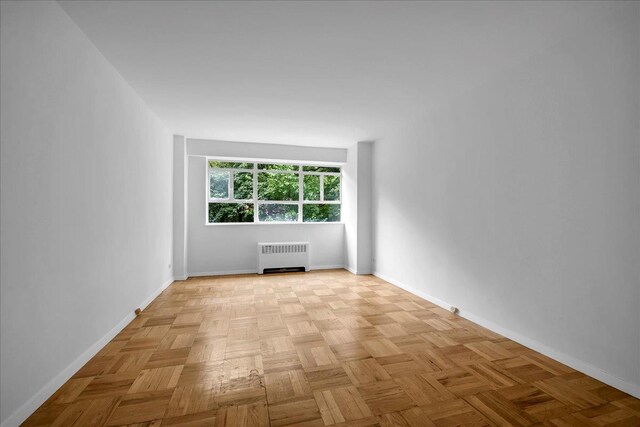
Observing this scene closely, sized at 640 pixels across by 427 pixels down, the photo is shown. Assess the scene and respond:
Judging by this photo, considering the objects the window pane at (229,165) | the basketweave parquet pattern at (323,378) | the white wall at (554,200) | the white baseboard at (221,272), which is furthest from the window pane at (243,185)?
the white wall at (554,200)

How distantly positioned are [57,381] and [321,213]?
5.12m

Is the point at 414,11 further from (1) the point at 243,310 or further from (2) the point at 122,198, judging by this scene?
(1) the point at 243,310

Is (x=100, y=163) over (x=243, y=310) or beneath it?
over

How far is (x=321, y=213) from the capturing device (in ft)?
21.9

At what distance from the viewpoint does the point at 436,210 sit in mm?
3998

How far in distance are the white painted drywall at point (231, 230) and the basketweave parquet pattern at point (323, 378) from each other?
2299mm

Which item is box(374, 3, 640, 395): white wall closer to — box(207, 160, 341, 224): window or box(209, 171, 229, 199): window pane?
box(207, 160, 341, 224): window

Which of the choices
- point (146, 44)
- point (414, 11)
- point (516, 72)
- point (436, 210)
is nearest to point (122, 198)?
point (146, 44)

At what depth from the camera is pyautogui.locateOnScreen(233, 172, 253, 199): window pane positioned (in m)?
6.18

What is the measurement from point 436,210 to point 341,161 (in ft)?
9.45

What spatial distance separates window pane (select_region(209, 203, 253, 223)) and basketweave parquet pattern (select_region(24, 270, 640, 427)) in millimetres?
2730

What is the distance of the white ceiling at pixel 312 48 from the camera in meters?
2.09

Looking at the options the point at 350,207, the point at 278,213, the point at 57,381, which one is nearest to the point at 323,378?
the point at 57,381

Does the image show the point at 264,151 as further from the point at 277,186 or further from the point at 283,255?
the point at 283,255
